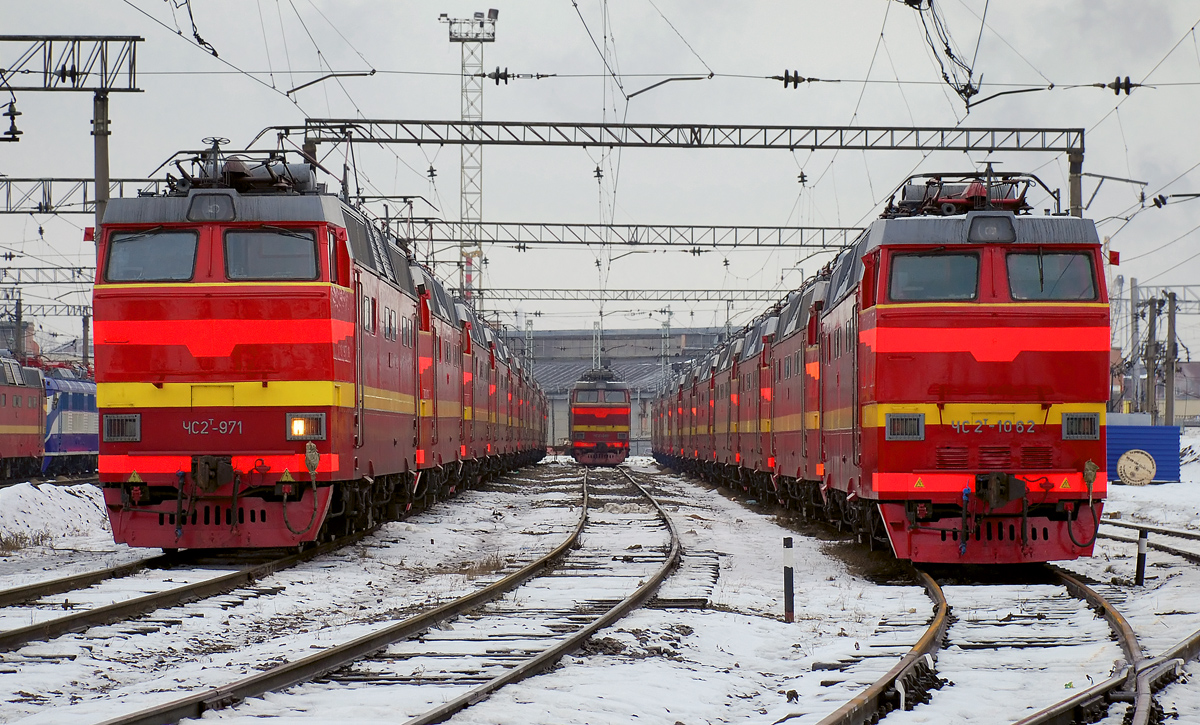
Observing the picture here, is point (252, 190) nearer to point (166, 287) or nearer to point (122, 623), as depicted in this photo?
point (166, 287)

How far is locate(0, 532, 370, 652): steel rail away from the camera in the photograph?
865 cm

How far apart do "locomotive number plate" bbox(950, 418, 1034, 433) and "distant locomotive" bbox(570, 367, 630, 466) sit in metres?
38.1

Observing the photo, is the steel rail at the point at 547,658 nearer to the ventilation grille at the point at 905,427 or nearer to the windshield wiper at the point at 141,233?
the ventilation grille at the point at 905,427

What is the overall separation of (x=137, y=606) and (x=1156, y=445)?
3229 cm

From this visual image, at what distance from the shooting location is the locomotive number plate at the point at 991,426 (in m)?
12.8

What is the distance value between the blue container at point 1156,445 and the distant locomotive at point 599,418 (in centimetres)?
2032

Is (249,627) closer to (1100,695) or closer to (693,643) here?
(693,643)

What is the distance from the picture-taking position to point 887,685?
7078 millimetres

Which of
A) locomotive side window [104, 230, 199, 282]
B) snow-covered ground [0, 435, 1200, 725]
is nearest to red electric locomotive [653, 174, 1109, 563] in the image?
snow-covered ground [0, 435, 1200, 725]

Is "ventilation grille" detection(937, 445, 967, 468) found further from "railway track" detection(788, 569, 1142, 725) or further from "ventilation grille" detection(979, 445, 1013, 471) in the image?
"railway track" detection(788, 569, 1142, 725)

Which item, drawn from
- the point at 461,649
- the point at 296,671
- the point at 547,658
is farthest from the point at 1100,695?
the point at 296,671

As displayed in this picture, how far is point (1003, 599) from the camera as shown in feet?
37.7

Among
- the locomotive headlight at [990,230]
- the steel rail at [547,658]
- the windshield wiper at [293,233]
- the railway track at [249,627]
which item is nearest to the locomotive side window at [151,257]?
the windshield wiper at [293,233]

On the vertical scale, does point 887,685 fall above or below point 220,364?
below
